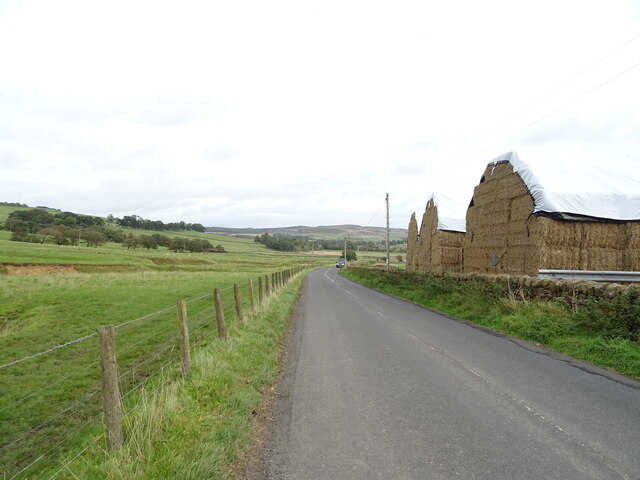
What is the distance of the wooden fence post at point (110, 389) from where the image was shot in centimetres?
396

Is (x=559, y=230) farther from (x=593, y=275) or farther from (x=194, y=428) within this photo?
(x=194, y=428)

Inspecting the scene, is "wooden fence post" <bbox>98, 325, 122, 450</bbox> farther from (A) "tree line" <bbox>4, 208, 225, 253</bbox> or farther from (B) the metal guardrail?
(A) "tree line" <bbox>4, 208, 225, 253</bbox>

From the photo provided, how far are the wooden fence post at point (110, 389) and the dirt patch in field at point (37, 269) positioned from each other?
39.9 m

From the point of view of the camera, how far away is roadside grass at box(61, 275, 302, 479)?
3.52m

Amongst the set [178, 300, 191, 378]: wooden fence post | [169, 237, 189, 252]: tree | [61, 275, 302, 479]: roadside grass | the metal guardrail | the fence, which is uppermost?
[169, 237, 189, 252]: tree

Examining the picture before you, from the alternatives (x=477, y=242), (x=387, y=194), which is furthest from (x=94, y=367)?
(x=387, y=194)

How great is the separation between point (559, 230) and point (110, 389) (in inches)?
625

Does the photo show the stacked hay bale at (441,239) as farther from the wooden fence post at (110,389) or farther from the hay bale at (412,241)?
the wooden fence post at (110,389)

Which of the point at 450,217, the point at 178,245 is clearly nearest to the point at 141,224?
the point at 178,245

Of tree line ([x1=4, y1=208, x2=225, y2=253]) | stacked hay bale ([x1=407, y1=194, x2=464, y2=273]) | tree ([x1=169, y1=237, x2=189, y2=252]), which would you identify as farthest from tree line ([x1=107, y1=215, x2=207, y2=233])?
stacked hay bale ([x1=407, y1=194, x2=464, y2=273])

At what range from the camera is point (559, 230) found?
49.4 feet

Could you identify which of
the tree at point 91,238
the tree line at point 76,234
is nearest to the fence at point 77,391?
the tree line at point 76,234

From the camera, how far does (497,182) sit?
18.9m

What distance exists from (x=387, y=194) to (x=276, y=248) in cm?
12897
